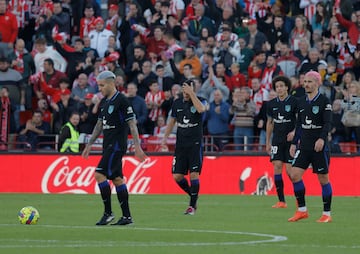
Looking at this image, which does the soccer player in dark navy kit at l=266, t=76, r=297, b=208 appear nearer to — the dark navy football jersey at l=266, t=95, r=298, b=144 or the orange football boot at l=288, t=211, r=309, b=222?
the dark navy football jersey at l=266, t=95, r=298, b=144

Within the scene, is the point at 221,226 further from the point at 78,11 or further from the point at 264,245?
the point at 78,11

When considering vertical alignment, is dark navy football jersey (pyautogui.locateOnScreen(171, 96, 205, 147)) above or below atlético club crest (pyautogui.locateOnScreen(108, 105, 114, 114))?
below

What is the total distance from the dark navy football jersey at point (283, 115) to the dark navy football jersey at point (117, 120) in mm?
5761

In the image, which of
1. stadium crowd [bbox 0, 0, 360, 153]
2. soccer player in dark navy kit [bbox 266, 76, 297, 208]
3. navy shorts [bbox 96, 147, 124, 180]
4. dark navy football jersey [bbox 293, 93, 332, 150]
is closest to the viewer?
navy shorts [bbox 96, 147, 124, 180]

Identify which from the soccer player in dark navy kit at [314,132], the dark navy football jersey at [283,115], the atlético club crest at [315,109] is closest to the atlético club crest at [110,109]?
the soccer player in dark navy kit at [314,132]

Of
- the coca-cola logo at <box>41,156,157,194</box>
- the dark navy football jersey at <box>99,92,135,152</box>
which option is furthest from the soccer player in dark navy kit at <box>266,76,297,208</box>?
the coca-cola logo at <box>41,156,157,194</box>

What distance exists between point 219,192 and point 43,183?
4.65 m

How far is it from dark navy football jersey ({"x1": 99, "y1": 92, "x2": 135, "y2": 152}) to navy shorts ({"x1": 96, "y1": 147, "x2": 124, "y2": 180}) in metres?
0.09

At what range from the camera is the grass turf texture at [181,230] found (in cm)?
1280

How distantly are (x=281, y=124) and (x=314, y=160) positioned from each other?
14.4 feet

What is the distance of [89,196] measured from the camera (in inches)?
1041

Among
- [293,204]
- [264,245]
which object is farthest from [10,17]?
[264,245]

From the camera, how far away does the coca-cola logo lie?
93.3 feet

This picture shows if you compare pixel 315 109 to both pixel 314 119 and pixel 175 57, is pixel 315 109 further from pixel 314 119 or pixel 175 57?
pixel 175 57
